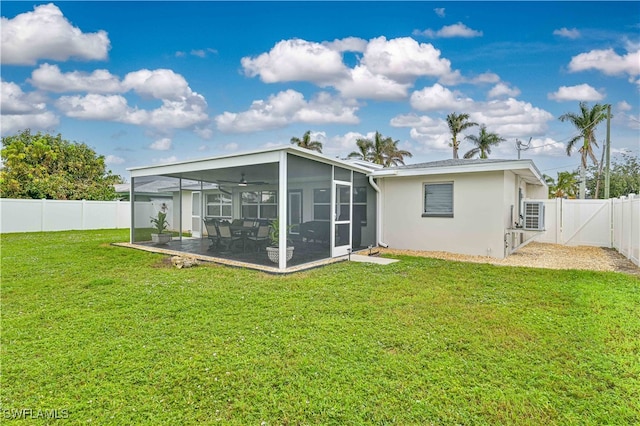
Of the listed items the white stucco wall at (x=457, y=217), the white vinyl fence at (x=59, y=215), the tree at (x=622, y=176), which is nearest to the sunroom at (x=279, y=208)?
the white stucco wall at (x=457, y=217)

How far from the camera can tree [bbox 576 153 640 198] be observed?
27480 mm

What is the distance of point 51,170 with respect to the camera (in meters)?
22.7

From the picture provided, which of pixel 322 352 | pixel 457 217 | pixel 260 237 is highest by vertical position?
pixel 457 217

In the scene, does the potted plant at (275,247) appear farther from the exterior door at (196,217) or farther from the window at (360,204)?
the exterior door at (196,217)

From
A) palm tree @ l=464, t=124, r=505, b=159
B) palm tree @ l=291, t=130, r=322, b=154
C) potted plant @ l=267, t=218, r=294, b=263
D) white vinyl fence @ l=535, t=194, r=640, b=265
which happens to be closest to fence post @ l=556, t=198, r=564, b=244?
white vinyl fence @ l=535, t=194, r=640, b=265

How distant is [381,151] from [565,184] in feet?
54.1

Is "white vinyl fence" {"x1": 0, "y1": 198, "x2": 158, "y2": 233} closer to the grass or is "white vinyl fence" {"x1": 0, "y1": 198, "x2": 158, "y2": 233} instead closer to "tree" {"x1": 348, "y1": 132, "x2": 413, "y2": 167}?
the grass

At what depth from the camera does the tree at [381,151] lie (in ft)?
106

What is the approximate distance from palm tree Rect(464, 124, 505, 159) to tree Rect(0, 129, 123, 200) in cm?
2917

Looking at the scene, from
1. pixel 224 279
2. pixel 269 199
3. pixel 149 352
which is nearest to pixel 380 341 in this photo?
pixel 149 352

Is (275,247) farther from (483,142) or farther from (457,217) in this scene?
(483,142)

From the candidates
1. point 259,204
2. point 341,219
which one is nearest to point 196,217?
point 259,204

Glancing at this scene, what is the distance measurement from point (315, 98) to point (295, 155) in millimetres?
11803

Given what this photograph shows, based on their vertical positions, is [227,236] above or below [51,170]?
below
